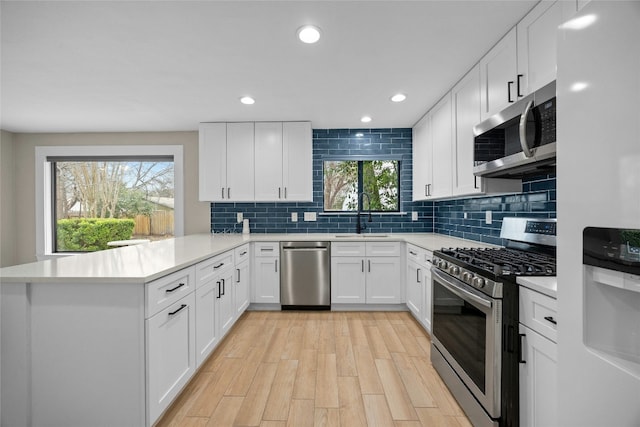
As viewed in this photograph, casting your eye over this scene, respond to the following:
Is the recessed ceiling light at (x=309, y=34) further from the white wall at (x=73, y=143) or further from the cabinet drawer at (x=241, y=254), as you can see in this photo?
the white wall at (x=73, y=143)

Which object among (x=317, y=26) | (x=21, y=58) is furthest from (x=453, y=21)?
(x=21, y=58)

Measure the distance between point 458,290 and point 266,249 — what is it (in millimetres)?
2338

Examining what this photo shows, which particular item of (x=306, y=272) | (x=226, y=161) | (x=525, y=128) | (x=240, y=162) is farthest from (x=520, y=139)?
(x=226, y=161)

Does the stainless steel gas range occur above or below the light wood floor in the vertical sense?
above

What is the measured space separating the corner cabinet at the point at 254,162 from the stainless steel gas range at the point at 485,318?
Result: 2.19m

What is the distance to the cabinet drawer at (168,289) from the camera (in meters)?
1.54

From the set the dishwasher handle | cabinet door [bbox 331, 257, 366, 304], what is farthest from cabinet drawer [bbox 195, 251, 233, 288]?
cabinet door [bbox 331, 257, 366, 304]

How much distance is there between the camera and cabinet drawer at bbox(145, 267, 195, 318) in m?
1.54

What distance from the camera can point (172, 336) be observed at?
1758mm

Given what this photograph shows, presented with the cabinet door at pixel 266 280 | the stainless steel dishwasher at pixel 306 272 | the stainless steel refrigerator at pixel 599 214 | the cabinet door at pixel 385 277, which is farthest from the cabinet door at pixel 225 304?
the stainless steel refrigerator at pixel 599 214

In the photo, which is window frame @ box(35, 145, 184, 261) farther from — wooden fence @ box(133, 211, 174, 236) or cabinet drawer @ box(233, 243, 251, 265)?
cabinet drawer @ box(233, 243, 251, 265)

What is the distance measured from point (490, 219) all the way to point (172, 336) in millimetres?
2689

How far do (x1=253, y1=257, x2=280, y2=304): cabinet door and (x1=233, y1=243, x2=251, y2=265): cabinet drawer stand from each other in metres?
0.17

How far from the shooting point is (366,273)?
360 cm
